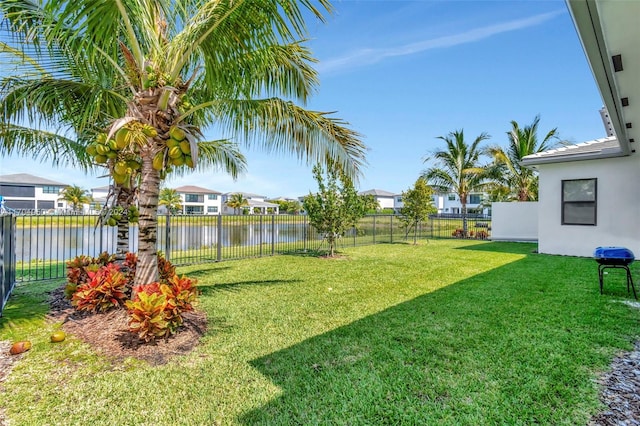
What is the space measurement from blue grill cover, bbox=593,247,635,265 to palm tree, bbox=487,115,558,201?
12699 mm

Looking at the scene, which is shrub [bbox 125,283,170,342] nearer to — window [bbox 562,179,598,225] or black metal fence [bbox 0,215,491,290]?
black metal fence [bbox 0,215,491,290]

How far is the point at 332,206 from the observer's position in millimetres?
10047

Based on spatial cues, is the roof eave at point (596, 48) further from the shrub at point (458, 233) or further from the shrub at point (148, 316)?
the shrub at point (458, 233)

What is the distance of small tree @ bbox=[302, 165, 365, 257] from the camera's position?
33.0ft

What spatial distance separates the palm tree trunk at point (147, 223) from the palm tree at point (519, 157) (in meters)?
17.3

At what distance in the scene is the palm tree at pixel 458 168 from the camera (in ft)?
61.1

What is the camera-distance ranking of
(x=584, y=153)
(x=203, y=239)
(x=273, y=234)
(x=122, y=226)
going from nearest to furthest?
(x=122, y=226), (x=584, y=153), (x=203, y=239), (x=273, y=234)

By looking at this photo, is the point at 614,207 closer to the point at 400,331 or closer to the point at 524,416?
the point at 400,331

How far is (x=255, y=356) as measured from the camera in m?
3.24

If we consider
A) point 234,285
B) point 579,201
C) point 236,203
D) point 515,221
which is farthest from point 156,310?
point 236,203

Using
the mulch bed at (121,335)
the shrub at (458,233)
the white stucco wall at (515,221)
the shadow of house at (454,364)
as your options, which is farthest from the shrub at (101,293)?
the shrub at (458,233)

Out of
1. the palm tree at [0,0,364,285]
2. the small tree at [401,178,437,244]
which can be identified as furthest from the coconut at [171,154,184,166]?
the small tree at [401,178,437,244]

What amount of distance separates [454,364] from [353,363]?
938mm

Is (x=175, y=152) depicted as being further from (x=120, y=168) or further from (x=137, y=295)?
(x=137, y=295)
